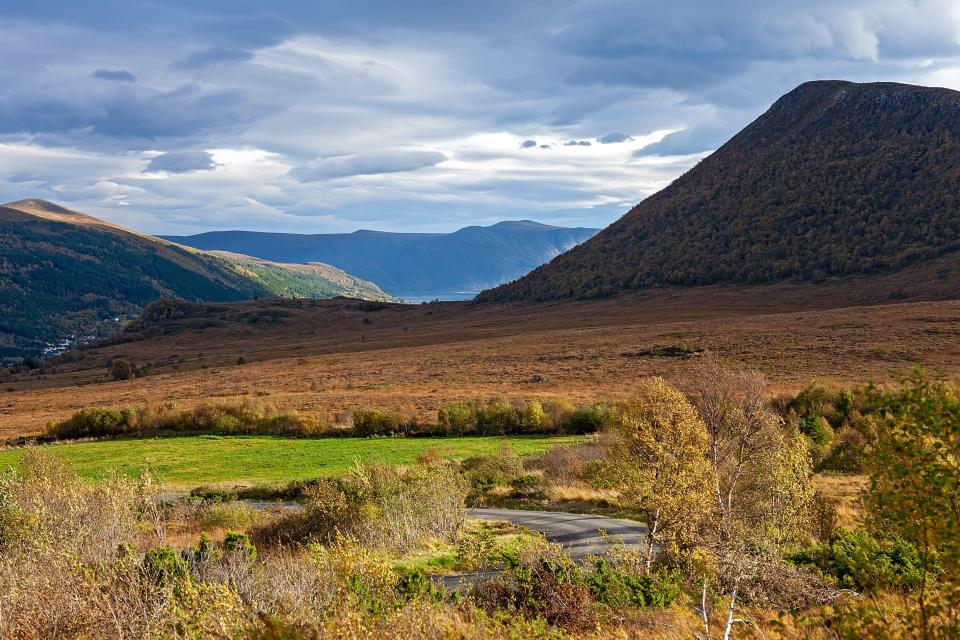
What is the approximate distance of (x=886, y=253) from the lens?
102 meters

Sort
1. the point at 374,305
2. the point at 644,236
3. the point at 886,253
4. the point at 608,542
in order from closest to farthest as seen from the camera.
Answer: the point at 608,542 < the point at 886,253 < the point at 644,236 < the point at 374,305

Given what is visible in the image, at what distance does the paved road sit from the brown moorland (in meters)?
10.9

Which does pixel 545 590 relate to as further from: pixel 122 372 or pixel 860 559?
pixel 122 372

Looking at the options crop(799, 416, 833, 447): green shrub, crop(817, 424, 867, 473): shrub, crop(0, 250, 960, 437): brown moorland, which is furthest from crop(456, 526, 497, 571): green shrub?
crop(799, 416, 833, 447): green shrub

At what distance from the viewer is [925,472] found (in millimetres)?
A: 7148

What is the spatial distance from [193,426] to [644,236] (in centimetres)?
10374

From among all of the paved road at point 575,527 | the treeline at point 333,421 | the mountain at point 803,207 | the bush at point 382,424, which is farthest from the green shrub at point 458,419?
the mountain at point 803,207

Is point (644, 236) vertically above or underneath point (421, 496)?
above

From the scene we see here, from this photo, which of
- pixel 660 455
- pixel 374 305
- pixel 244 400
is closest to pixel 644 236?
pixel 374 305

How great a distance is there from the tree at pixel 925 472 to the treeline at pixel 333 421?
36382mm

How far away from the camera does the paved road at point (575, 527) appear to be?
22.2 metres

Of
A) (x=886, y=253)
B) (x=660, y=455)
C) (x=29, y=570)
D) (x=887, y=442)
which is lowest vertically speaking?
(x=29, y=570)

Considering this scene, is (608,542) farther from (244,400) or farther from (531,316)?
(531,316)

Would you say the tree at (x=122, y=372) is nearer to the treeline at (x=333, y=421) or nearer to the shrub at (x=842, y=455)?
the treeline at (x=333, y=421)
